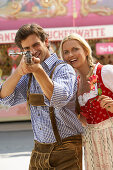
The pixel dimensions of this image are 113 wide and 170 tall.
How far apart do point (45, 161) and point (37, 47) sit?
2.45 feet

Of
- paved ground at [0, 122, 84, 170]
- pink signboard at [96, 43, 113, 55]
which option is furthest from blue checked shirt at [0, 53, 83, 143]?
pink signboard at [96, 43, 113, 55]

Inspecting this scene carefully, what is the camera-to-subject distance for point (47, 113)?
6.34 ft

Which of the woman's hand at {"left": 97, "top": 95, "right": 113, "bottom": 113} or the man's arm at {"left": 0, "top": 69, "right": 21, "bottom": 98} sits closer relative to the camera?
the man's arm at {"left": 0, "top": 69, "right": 21, "bottom": 98}

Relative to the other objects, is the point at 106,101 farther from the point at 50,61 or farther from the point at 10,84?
the point at 10,84

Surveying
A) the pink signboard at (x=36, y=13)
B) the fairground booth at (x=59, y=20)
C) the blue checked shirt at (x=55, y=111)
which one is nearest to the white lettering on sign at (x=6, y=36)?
the fairground booth at (x=59, y=20)

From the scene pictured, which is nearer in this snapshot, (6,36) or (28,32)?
(28,32)

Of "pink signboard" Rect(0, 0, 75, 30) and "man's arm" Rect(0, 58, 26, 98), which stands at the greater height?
"pink signboard" Rect(0, 0, 75, 30)

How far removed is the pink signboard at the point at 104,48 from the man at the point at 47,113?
585 centimetres

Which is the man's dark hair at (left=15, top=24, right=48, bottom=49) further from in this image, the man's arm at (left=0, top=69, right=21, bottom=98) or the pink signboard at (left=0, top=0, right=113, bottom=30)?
the pink signboard at (left=0, top=0, right=113, bottom=30)

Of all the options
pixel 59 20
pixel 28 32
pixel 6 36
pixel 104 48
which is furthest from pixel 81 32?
pixel 28 32

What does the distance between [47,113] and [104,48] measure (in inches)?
240

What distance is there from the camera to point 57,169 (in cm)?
199

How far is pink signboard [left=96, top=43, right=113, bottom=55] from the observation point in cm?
770

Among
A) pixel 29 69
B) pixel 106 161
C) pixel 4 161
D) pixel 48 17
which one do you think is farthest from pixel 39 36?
pixel 48 17
